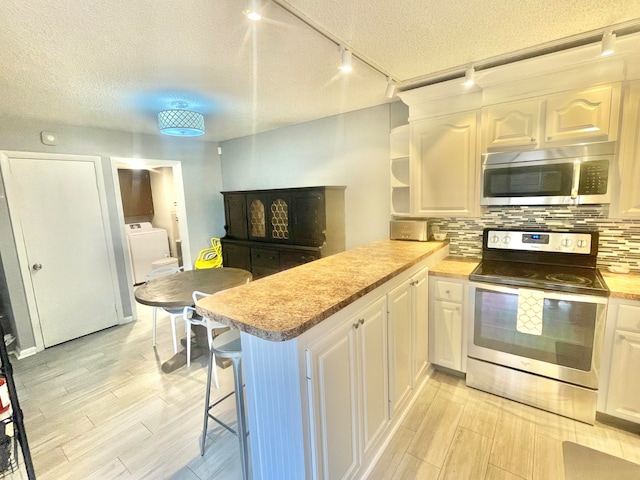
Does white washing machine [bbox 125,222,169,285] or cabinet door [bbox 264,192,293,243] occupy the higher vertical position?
cabinet door [bbox 264,192,293,243]

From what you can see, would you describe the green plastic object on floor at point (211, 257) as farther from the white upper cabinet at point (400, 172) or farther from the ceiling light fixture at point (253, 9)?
the ceiling light fixture at point (253, 9)

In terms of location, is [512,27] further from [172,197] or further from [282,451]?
[172,197]

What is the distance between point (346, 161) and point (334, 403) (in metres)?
2.63

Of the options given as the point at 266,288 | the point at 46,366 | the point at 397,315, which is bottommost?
the point at 46,366

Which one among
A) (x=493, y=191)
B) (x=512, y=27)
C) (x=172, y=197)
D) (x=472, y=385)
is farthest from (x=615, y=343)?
(x=172, y=197)

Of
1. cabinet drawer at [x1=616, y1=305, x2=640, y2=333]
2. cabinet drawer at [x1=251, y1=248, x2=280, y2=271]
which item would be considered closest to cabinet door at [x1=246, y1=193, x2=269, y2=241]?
cabinet drawer at [x1=251, y1=248, x2=280, y2=271]

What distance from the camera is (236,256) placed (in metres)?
4.26

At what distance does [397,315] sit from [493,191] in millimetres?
1256

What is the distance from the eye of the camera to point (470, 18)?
1.55 meters

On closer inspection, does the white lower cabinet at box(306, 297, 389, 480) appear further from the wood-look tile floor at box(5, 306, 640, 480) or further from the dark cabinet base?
the dark cabinet base

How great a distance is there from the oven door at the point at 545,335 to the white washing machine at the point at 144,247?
17.3ft

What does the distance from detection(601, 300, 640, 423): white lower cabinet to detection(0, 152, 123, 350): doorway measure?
15.4 ft

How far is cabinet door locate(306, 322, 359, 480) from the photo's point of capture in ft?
3.90

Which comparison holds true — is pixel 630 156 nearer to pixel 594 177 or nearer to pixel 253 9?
pixel 594 177
